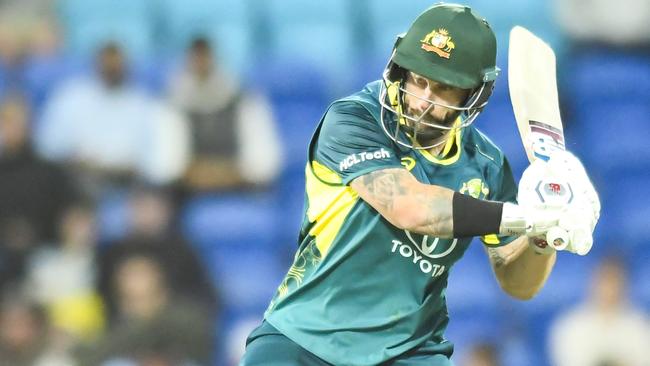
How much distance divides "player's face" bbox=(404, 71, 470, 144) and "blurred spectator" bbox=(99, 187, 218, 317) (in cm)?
359

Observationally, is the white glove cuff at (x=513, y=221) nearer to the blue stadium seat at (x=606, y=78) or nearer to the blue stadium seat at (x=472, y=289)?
the blue stadium seat at (x=472, y=289)

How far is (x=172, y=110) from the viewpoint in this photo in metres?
7.57

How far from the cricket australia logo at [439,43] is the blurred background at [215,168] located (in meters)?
2.86

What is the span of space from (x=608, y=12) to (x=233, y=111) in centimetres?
264

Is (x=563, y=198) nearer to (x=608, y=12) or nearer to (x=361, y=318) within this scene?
(x=361, y=318)

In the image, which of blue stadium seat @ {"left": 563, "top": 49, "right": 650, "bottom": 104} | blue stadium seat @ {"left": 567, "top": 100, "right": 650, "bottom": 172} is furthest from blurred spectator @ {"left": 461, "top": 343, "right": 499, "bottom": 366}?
blue stadium seat @ {"left": 563, "top": 49, "right": 650, "bottom": 104}

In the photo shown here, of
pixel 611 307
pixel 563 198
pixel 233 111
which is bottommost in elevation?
pixel 611 307

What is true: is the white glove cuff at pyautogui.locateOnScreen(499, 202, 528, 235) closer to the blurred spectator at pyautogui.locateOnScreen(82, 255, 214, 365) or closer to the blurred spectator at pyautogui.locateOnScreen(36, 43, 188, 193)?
the blurred spectator at pyautogui.locateOnScreen(82, 255, 214, 365)

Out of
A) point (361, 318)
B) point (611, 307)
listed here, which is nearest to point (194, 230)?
point (611, 307)

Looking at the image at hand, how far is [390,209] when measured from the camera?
3.44 metres

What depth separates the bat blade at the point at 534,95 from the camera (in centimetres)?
375

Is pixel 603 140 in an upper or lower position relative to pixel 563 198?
lower

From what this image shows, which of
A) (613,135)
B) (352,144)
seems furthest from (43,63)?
(352,144)

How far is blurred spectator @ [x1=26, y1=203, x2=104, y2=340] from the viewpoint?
22.8 feet
